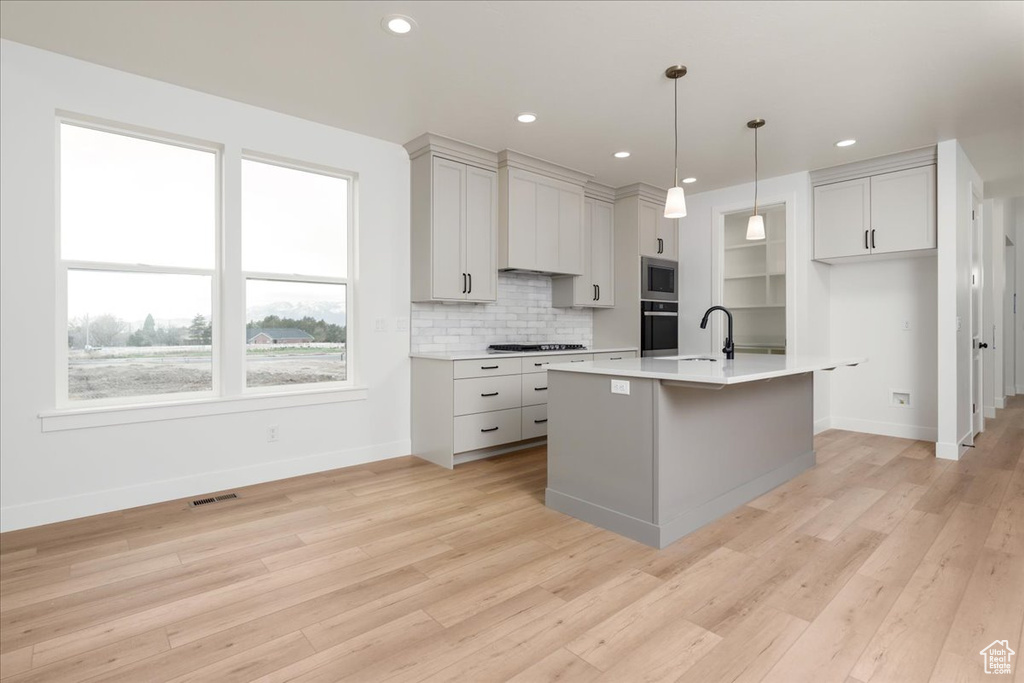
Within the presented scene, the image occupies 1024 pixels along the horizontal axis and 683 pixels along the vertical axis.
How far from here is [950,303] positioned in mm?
4137

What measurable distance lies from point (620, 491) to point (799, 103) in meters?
2.89

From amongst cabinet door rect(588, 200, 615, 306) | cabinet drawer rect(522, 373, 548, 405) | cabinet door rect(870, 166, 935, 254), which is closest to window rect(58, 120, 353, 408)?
cabinet drawer rect(522, 373, 548, 405)

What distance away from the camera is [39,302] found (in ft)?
9.23

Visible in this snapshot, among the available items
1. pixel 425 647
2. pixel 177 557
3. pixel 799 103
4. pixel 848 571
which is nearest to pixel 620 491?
pixel 848 571

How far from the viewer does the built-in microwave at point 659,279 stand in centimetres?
554

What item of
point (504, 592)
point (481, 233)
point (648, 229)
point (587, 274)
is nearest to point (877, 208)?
point (648, 229)

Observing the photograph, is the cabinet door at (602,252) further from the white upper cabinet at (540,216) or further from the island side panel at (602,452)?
the island side panel at (602,452)

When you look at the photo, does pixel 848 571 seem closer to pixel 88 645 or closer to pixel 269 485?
pixel 88 645

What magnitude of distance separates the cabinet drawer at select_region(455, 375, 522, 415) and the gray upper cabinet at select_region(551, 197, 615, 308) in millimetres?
1401

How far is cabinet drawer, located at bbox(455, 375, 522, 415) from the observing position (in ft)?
13.0

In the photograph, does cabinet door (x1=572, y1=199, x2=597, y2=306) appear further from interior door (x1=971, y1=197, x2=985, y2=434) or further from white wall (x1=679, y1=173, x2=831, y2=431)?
interior door (x1=971, y1=197, x2=985, y2=434)

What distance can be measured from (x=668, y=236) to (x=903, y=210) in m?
2.16

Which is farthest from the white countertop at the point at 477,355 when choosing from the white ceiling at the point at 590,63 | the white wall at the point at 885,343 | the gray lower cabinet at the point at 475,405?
the white wall at the point at 885,343

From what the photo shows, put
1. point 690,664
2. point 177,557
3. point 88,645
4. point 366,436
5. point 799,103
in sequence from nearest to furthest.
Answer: point 690,664
point 88,645
point 177,557
point 799,103
point 366,436
